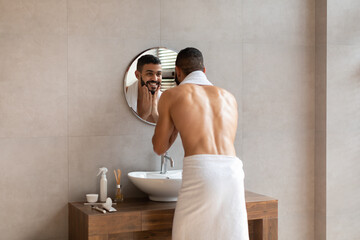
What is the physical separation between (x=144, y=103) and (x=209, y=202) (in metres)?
1.00

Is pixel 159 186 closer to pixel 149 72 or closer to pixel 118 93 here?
pixel 118 93

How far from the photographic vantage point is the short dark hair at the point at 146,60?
3096mm

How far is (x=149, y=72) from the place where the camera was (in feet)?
10.3

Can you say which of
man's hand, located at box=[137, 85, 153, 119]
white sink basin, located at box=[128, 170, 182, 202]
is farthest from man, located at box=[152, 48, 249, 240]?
man's hand, located at box=[137, 85, 153, 119]

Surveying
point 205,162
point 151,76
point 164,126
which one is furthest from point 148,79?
point 205,162

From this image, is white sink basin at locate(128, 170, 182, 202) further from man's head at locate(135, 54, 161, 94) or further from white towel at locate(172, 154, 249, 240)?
man's head at locate(135, 54, 161, 94)

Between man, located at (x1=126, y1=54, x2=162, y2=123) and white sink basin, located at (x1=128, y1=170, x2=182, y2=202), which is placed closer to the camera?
white sink basin, located at (x1=128, y1=170, x2=182, y2=202)

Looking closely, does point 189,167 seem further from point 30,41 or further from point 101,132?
point 30,41

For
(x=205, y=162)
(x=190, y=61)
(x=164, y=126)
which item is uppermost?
(x=190, y=61)

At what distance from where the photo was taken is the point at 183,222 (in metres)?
2.39

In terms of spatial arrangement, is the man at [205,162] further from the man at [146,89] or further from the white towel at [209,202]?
the man at [146,89]

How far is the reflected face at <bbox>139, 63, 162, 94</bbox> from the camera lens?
3.12 meters

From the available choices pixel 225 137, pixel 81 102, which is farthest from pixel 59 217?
pixel 225 137

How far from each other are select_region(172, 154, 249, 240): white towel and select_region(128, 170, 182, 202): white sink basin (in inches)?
11.9
